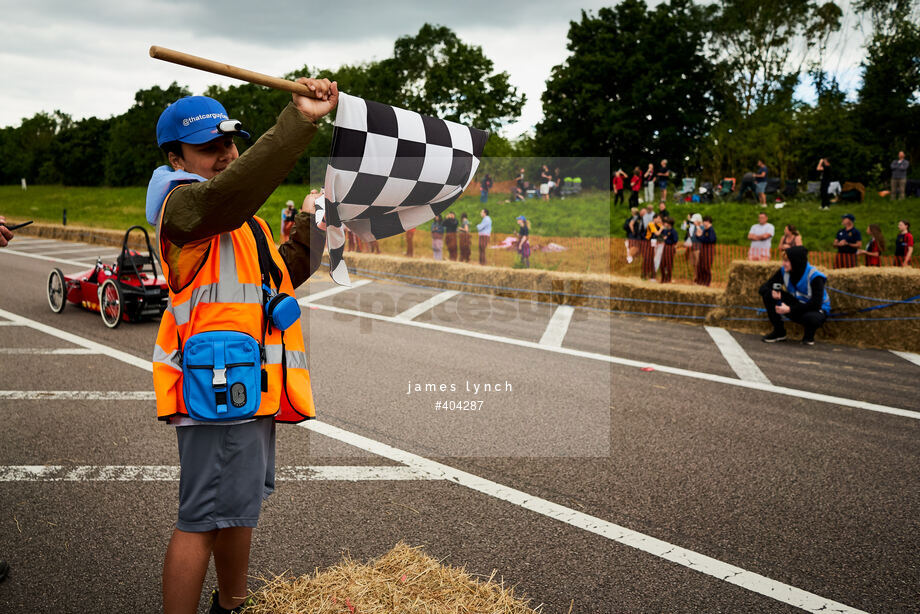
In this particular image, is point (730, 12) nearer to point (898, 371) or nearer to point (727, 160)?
point (727, 160)

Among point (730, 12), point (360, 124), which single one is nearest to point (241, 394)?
point (360, 124)

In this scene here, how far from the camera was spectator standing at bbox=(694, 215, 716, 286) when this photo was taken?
43.0ft

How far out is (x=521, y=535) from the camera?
359cm

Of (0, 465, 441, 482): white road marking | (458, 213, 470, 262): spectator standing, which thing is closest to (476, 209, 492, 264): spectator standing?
(458, 213, 470, 262): spectator standing

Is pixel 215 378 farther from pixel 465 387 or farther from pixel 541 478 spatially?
pixel 465 387

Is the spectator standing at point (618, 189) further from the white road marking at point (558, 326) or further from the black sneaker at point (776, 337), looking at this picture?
the black sneaker at point (776, 337)

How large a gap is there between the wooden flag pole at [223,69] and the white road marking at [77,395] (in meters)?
4.78

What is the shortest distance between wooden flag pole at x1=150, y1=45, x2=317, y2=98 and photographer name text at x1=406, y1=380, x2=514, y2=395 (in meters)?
4.62

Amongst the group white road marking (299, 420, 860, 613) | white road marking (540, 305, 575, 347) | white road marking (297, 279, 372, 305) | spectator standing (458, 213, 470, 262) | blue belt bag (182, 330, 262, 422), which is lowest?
white road marking (299, 420, 860, 613)

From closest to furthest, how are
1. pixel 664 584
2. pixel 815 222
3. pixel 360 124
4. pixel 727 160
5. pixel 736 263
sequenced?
pixel 360 124
pixel 664 584
pixel 736 263
pixel 815 222
pixel 727 160

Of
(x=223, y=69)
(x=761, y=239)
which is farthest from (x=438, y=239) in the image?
(x=223, y=69)

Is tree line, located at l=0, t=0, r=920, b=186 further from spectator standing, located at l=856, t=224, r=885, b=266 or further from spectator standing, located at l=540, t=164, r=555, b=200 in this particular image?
spectator standing, located at l=856, t=224, r=885, b=266

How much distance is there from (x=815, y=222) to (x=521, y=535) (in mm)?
18972

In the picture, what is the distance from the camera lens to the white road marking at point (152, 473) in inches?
167
